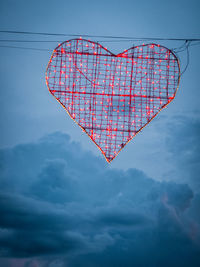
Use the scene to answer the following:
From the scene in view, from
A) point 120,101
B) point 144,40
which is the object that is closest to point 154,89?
point 120,101

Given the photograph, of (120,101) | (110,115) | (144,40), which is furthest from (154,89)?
(144,40)

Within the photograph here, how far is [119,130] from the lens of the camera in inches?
137

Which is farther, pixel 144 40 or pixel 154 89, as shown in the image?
pixel 144 40

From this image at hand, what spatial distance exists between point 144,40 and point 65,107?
1923mm

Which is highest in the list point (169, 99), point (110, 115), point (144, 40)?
point (144, 40)

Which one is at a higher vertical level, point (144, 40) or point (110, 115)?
point (144, 40)

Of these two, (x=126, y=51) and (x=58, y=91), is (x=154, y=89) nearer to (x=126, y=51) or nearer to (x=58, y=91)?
(x=126, y=51)

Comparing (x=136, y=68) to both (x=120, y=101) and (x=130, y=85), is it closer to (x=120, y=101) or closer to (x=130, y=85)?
(x=130, y=85)

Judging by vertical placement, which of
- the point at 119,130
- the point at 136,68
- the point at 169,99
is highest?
the point at 136,68

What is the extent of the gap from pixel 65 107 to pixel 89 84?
49 cm

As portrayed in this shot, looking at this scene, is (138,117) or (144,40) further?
(144,40)

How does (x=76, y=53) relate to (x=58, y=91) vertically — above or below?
above

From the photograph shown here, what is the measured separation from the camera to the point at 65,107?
350 centimetres

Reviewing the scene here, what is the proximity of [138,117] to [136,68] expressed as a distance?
72cm
